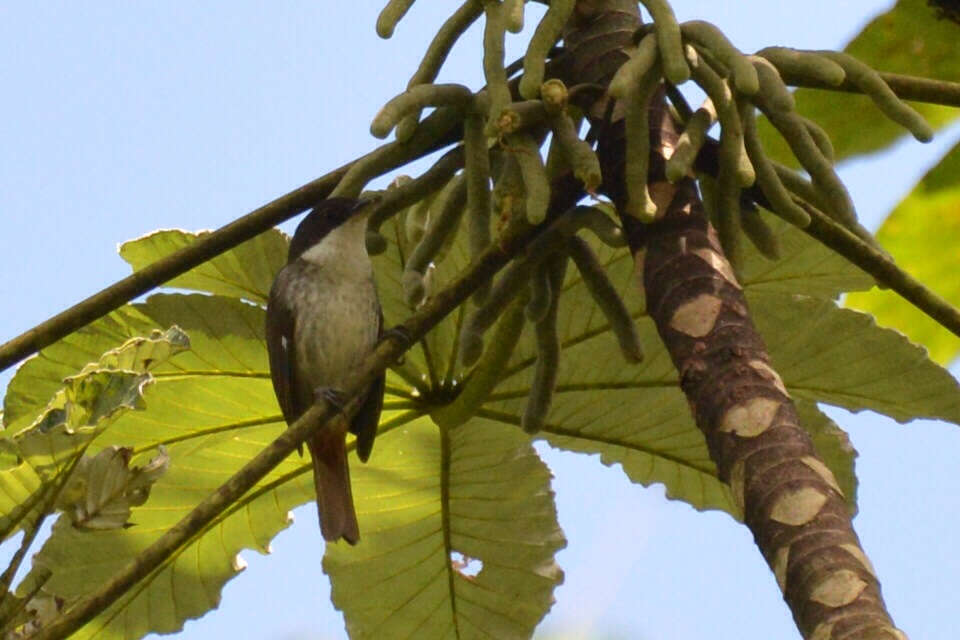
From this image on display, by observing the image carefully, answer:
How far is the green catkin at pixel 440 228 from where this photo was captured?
299cm

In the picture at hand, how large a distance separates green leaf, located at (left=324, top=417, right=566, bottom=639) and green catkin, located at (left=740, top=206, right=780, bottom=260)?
38.7 inches

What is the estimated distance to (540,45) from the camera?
2.71m

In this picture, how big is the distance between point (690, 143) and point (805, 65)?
11.2 inches

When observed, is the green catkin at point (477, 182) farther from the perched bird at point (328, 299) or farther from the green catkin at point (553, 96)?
the perched bird at point (328, 299)

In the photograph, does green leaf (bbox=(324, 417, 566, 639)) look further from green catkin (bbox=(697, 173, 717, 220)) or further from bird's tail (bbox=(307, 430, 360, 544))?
green catkin (bbox=(697, 173, 717, 220))

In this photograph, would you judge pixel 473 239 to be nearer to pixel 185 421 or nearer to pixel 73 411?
pixel 73 411

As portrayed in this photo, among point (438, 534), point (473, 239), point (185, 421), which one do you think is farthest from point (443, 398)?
point (473, 239)

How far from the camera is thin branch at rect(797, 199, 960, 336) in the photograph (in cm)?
259

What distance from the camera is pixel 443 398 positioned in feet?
11.8

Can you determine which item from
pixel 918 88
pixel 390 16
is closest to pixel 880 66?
pixel 918 88

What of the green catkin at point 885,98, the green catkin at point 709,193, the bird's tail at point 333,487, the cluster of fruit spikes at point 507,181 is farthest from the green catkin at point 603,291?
the bird's tail at point 333,487

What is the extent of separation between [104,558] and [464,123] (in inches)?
54.9

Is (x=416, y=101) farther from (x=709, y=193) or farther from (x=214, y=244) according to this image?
(x=709, y=193)

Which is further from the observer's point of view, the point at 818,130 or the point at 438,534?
the point at 438,534
